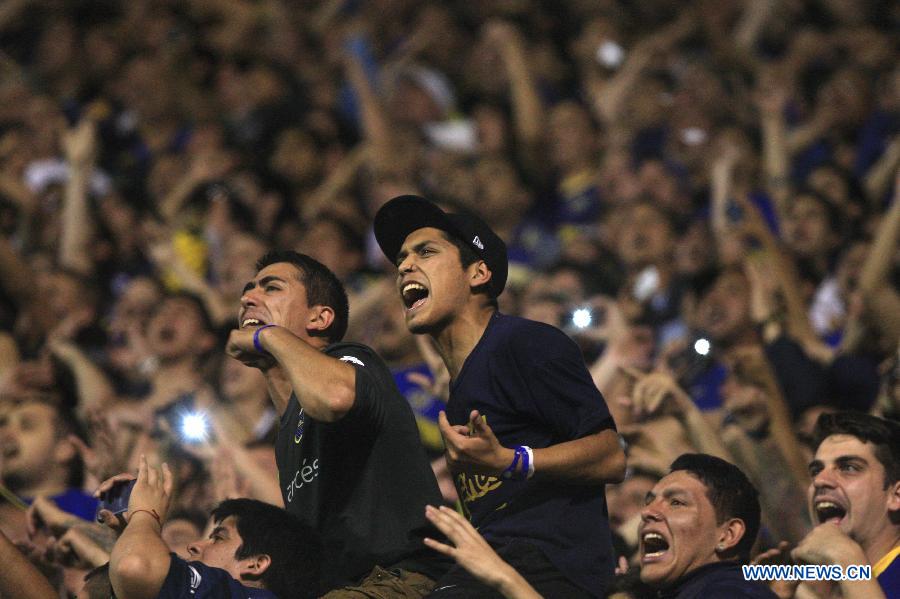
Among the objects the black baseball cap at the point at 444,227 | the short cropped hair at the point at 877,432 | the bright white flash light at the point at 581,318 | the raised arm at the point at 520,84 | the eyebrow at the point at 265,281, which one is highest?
the raised arm at the point at 520,84

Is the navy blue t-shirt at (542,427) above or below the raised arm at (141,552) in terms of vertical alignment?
above

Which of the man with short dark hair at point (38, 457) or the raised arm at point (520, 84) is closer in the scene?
the man with short dark hair at point (38, 457)

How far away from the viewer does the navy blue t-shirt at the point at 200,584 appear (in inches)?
158

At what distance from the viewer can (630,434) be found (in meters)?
5.72

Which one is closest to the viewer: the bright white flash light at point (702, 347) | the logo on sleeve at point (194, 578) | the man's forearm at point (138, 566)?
the man's forearm at point (138, 566)

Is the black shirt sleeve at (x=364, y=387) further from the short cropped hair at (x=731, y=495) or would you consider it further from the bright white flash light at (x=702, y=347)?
the bright white flash light at (x=702, y=347)

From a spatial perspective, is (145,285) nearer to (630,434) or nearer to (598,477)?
(630,434)

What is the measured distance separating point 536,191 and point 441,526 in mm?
5603

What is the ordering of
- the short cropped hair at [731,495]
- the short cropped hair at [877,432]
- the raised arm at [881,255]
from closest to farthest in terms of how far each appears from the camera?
1. the short cropped hair at [731,495]
2. the short cropped hair at [877,432]
3. the raised arm at [881,255]

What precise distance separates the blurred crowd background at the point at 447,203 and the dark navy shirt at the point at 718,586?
1011 mm

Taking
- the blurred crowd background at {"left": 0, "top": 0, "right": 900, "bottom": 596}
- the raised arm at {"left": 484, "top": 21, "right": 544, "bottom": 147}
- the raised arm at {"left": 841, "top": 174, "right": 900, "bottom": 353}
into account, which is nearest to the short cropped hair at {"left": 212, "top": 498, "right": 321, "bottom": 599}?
the blurred crowd background at {"left": 0, "top": 0, "right": 900, "bottom": 596}

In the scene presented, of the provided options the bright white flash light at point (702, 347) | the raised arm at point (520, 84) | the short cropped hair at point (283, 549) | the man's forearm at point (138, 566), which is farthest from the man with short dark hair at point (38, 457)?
the raised arm at point (520, 84)

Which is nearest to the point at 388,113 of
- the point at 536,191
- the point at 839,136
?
the point at 536,191

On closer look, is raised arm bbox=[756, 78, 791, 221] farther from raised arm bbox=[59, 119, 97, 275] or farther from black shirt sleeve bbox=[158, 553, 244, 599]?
black shirt sleeve bbox=[158, 553, 244, 599]
